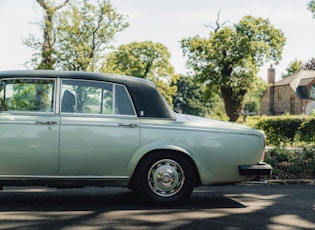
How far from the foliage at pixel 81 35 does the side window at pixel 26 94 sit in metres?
18.9

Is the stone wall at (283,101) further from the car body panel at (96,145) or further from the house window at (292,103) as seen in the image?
the car body panel at (96,145)

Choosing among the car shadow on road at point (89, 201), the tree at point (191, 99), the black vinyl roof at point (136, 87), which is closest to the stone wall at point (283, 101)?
the tree at point (191, 99)

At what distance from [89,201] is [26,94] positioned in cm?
174

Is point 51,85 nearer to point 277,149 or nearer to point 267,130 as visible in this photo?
point 277,149

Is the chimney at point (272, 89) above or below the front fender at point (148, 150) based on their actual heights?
above

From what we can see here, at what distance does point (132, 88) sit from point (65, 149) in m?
1.22

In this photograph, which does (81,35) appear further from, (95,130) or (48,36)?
(95,130)

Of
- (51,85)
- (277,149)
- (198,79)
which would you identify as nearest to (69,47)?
(277,149)

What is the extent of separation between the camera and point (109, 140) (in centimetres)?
638

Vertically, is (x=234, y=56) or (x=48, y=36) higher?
(x=234, y=56)

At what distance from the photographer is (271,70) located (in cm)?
7475

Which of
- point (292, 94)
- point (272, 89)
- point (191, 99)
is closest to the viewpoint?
point (292, 94)

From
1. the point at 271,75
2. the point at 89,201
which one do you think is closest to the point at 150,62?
the point at 271,75

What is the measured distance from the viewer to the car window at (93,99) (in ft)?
21.3
